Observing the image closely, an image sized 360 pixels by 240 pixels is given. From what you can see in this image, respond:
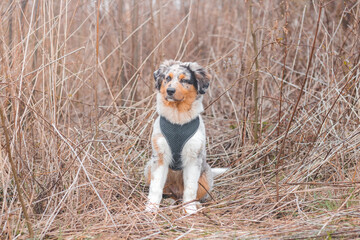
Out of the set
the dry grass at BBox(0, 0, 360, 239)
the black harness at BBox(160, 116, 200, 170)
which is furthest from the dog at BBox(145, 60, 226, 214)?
the dry grass at BBox(0, 0, 360, 239)

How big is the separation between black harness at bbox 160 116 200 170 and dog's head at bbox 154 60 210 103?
0.72 ft

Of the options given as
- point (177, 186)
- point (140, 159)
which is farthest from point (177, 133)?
point (140, 159)

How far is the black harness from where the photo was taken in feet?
12.1

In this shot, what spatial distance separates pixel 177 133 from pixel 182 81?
0.45m

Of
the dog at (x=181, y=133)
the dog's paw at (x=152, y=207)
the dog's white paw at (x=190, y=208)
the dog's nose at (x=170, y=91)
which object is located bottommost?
the dog's white paw at (x=190, y=208)

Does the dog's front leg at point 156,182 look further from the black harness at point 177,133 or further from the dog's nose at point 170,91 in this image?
the dog's nose at point 170,91

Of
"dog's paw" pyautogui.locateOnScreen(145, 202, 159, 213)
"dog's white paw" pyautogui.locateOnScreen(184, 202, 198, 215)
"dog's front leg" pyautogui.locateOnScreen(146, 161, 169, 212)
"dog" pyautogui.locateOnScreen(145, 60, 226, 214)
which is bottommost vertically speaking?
"dog's white paw" pyautogui.locateOnScreen(184, 202, 198, 215)

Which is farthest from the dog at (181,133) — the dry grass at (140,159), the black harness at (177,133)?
the dry grass at (140,159)

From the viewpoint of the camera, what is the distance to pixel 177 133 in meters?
A: 3.71

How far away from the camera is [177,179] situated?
13.2 ft

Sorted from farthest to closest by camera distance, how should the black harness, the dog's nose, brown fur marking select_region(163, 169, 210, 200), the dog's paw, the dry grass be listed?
brown fur marking select_region(163, 169, 210, 200) → the black harness → the dog's nose → the dog's paw → the dry grass

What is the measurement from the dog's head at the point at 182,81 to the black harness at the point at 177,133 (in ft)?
0.72

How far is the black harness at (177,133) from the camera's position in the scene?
12.1 ft

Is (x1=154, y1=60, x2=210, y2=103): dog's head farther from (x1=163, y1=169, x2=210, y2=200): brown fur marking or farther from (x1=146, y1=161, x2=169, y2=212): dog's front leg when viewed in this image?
(x1=163, y1=169, x2=210, y2=200): brown fur marking
